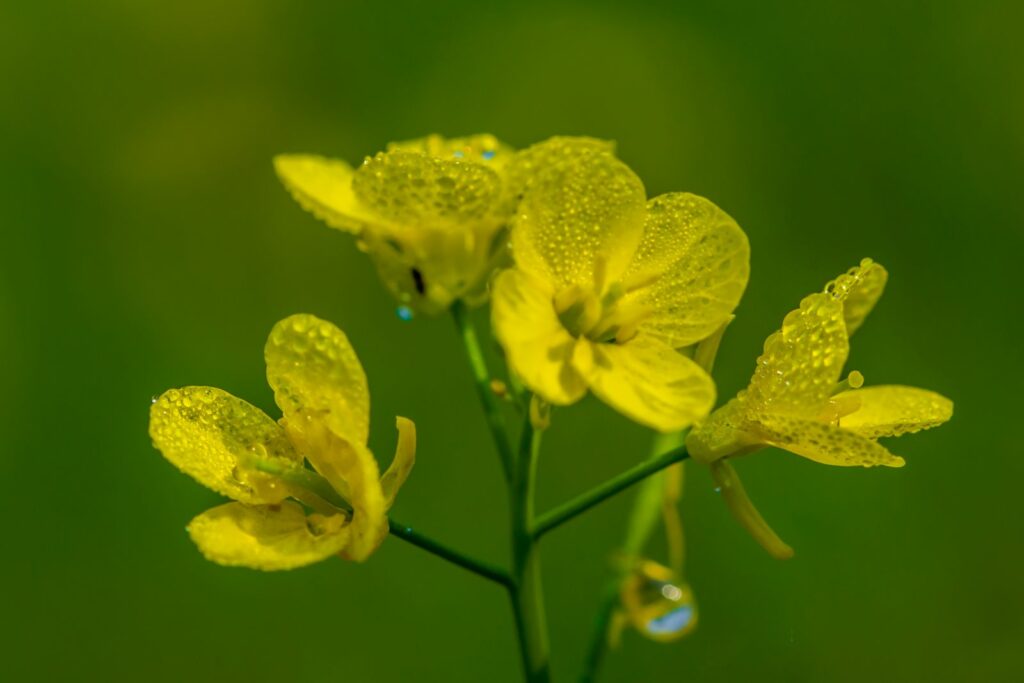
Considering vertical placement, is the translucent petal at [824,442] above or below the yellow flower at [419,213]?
below

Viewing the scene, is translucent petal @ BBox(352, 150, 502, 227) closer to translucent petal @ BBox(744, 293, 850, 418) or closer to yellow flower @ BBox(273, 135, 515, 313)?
yellow flower @ BBox(273, 135, 515, 313)

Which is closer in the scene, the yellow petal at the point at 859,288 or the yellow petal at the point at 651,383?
the yellow petal at the point at 651,383

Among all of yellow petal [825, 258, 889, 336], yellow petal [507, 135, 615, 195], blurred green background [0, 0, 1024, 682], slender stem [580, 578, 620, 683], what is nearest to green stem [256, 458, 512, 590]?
slender stem [580, 578, 620, 683]

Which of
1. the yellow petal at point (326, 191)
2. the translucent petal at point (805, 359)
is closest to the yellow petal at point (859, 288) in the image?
the translucent petal at point (805, 359)

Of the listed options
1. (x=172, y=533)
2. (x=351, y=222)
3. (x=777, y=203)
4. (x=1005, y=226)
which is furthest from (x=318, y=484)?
(x=1005, y=226)

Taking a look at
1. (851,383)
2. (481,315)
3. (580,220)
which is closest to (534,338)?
(580,220)

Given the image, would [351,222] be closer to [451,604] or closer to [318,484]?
[318,484]

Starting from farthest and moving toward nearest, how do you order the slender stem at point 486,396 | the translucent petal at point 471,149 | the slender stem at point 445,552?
the translucent petal at point 471,149 < the slender stem at point 486,396 < the slender stem at point 445,552

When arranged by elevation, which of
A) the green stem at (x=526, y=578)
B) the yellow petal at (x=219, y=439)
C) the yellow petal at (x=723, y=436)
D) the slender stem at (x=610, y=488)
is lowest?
the green stem at (x=526, y=578)

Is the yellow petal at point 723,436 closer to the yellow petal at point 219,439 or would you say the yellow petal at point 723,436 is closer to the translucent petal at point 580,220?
the translucent petal at point 580,220
